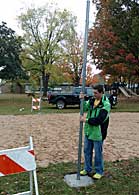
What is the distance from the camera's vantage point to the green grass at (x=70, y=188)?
16.8ft

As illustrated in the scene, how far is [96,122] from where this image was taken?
5.37m

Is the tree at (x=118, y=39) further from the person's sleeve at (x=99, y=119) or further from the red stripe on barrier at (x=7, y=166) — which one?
the red stripe on barrier at (x=7, y=166)

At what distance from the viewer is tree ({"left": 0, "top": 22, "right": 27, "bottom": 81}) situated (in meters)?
35.2

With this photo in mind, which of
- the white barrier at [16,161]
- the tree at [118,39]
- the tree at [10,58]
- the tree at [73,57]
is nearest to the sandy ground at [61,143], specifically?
the white barrier at [16,161]

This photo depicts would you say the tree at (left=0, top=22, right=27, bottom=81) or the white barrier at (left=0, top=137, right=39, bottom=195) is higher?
the tree at (left=0, top=22, right=27, bottom=81)

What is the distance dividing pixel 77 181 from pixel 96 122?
3.48 feet

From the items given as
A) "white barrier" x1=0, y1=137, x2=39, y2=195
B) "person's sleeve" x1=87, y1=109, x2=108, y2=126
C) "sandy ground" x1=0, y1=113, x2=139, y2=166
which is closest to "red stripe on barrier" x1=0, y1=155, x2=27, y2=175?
"white barrier" x1=0, y1=137, x2=39, y2=195

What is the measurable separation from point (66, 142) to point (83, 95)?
4.32 m

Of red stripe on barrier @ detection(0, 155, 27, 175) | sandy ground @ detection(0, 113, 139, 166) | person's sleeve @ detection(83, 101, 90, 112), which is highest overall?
person's sleeve @ detection(83, 101, 90, 112)

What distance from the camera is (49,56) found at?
40.1 m

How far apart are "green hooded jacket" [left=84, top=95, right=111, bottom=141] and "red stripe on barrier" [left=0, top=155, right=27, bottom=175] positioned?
1.79 meters

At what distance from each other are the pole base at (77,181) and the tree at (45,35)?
34792 mm

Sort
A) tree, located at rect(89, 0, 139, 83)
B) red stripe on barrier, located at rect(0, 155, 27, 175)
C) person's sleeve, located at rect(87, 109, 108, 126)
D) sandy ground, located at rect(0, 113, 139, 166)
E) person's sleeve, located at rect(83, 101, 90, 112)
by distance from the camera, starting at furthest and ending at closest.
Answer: tree, located at rect(89, 0, 139, 83), sandy ground, located at rect(0, 113, 139, 166), person's sleeve, located at rect(83, 101, 90, 112), person's sleeve, located at rect(87, 109, 108, 126), red stripe on barrier, located at rect(0, 155, 27, 175)

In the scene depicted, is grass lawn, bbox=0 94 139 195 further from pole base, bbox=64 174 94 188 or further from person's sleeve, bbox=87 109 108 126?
person's sleeve, bbox=87 109 108 126
